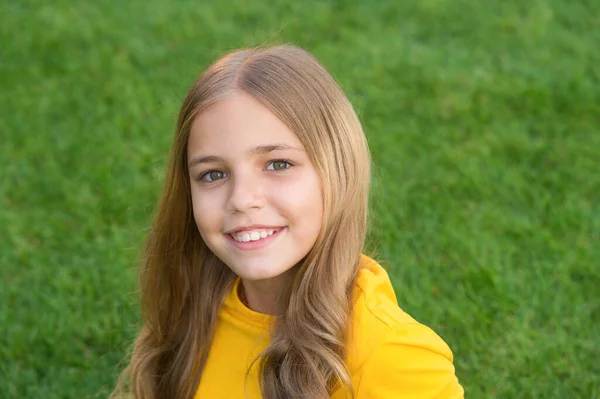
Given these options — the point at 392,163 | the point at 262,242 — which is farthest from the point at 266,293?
the point at 392,163

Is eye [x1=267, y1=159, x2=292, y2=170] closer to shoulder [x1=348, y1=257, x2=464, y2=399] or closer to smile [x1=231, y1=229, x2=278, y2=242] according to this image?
smile [x1=231, y1=229, x2=278, y2=242]

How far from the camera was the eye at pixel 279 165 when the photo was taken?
227 centimetres

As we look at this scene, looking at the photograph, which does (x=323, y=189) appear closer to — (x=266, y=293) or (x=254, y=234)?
(x=254, y=234)

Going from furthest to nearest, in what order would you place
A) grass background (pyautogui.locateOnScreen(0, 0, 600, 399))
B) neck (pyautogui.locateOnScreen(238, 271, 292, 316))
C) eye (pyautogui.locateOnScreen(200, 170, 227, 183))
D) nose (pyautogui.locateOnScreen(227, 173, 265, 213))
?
grass background (pyautogui.locateOnScreen(0, 0, 600, 399)), neck (pyautogui.locateOnScreen(238, 271, 292, 316)), eye (pyautogui.locateOnScreen(200, 170, 227, 183)), nose (pyautogui.locateOnScreen(227, 173, 265, 213))

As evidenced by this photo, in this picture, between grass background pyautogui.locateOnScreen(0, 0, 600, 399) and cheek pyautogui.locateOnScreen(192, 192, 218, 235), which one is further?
grass background pyautogui.locateOnScreen(0, 0, 600, 399)

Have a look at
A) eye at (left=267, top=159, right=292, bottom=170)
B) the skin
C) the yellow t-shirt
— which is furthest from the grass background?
eye at (left=267, top=159, right=292, bottom=170)

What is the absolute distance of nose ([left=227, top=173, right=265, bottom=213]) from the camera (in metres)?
2.22

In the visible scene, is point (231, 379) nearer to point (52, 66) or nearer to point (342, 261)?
point (342, 261)

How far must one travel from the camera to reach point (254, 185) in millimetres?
2238

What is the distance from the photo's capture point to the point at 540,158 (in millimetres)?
4305

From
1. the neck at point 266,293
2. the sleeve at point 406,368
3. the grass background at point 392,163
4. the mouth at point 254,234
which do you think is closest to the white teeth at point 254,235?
the mouth at point 254,234

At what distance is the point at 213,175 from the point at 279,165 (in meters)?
0.19

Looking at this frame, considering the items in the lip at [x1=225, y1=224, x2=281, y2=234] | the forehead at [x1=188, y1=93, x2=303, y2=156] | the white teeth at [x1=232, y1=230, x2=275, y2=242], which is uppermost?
the forehead at [x1=188, y1=93, x2=303, y2=156]

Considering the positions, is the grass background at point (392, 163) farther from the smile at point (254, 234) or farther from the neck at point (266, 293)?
the smile at point (254, 234)
